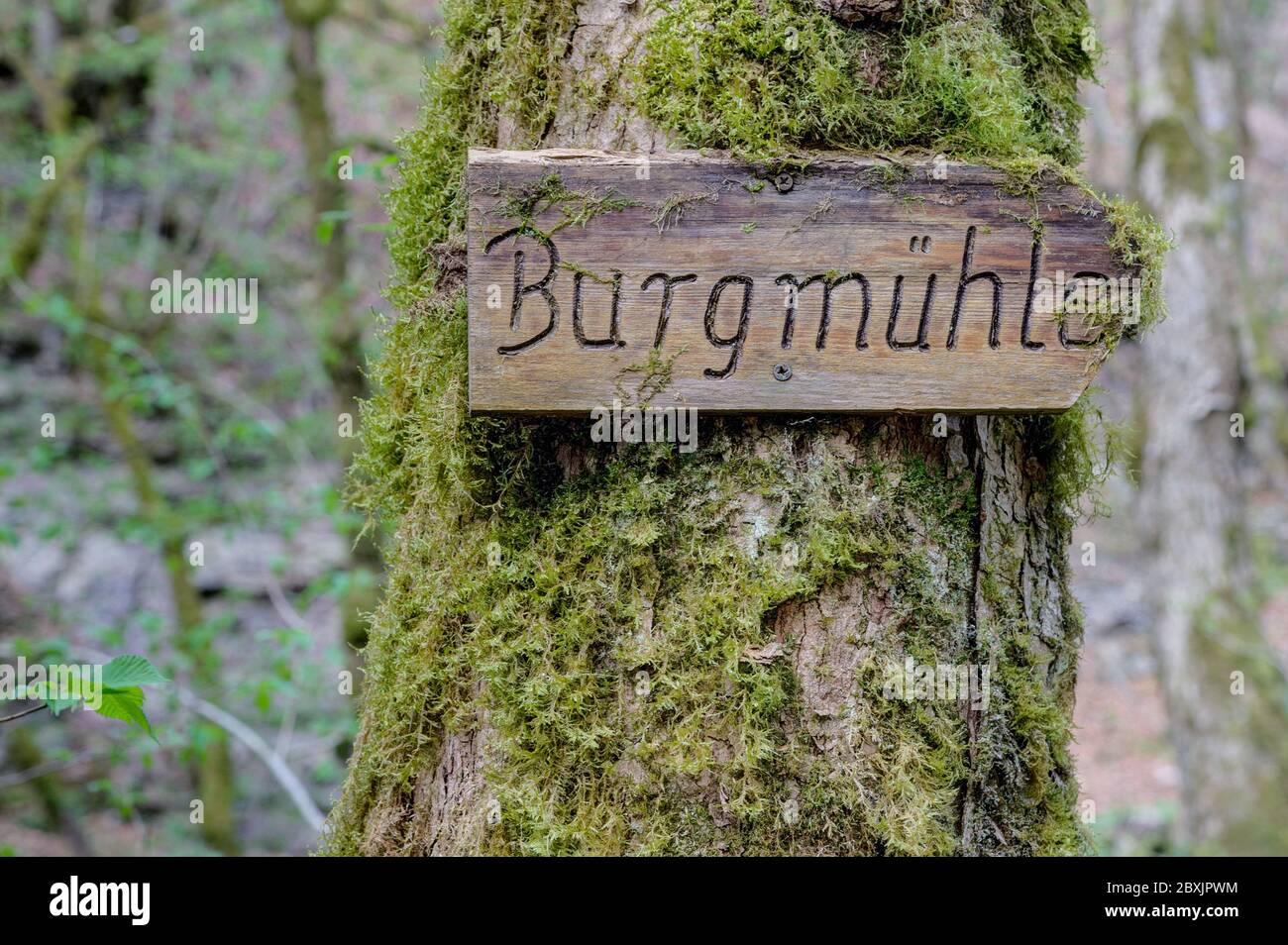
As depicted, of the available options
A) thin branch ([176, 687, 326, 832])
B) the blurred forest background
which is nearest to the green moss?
the blurred forest background

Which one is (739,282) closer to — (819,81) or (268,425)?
(819,81)

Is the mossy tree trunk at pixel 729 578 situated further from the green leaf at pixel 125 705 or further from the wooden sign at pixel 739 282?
the green leaf at pixel 125 705

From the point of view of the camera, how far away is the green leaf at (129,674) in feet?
4.61

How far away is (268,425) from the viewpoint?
4.45m

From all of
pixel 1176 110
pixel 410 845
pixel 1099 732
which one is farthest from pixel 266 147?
pixel 1099 732

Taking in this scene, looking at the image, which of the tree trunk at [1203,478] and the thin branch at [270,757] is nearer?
the thin branch at [270,757]

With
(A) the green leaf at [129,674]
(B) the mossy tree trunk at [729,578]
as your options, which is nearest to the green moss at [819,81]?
(B) the mossy tree trunk at [729,578]

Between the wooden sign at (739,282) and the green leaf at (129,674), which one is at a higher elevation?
the wooden sign at (739,282)

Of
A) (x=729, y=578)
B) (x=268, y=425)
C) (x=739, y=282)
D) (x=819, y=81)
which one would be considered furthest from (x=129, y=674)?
(x=268, y=425)

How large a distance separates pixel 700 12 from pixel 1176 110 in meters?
3.99

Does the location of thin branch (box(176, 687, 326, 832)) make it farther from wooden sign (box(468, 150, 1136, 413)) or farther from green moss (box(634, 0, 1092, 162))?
green moss (box(634, 0, 1092, 162))

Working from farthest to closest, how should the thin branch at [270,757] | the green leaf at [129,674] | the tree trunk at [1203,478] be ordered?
the tree trunk at [1203,478] → the thin branch at [270,757] → the green leaf at [129,674]

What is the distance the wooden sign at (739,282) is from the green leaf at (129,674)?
2.17 ft

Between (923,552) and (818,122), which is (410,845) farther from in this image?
(818,122)
